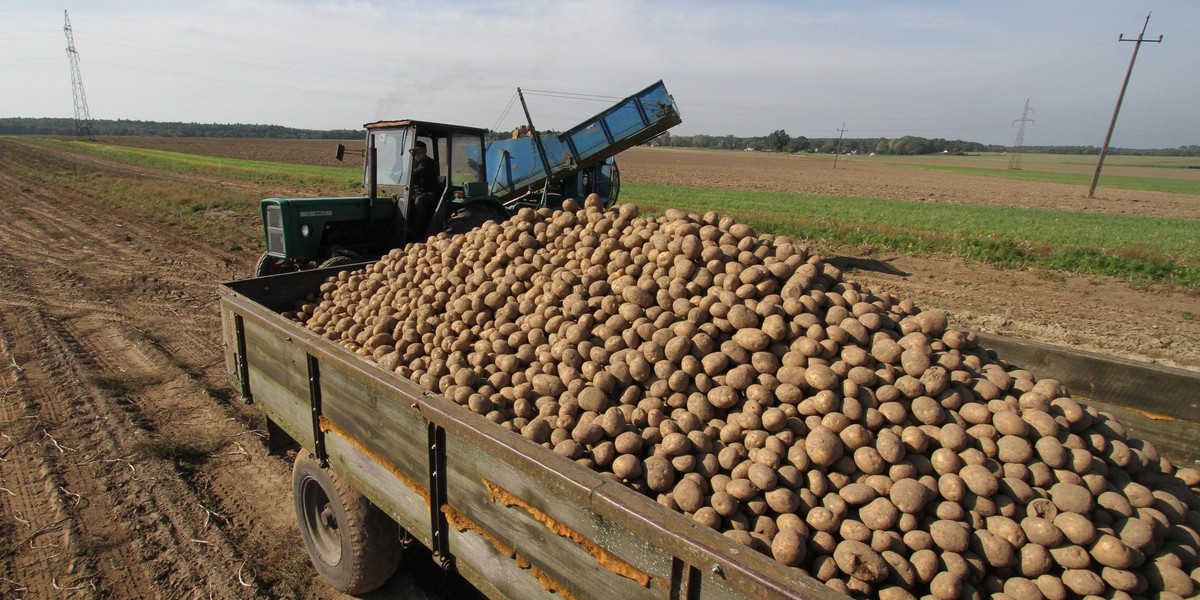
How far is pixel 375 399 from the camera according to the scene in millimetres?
2639

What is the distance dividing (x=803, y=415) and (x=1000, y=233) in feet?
58.5

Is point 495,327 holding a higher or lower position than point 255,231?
higher

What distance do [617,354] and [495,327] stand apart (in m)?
0.75

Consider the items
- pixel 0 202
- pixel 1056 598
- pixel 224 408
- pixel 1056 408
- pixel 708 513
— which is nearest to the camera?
pixel 1056 598

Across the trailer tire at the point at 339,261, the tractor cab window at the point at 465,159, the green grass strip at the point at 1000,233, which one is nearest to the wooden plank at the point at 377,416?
the trailer tire at the point at 339,261

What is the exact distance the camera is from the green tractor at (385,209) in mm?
6301

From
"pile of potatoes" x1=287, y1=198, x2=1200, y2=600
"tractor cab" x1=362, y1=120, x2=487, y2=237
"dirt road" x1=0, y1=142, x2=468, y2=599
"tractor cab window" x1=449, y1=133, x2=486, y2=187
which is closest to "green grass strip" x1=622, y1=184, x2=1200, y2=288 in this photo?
"tractor cab window" x1=449, y1=133, x2=486, y2=187

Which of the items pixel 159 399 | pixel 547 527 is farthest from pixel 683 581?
pixel 159 399

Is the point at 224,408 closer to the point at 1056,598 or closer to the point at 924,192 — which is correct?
the point at 1056,598

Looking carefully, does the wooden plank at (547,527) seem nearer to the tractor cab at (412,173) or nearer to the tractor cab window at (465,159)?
the tractor cab at (412,173)

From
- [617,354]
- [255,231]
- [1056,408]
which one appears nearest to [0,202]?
[255,231]

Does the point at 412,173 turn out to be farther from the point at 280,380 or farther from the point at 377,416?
the point at 377,416

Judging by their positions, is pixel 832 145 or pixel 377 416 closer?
pixel 377 416

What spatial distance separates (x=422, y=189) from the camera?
263 inches
